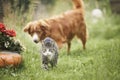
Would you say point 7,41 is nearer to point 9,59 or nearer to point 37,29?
point 9,59

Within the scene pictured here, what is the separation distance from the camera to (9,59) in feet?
22.5

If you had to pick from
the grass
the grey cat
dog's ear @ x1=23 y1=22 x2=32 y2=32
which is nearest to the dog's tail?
the grass

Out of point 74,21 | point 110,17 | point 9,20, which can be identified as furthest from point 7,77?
point 110,17

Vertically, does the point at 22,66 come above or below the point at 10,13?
below

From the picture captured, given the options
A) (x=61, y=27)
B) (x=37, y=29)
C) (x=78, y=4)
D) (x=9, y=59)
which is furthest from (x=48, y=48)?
(x=78, y=4)

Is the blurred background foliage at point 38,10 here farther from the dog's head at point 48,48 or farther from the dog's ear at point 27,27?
the dog's head at point 48,48

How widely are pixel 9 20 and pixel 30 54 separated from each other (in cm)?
91

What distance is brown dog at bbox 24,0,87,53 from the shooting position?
812cm


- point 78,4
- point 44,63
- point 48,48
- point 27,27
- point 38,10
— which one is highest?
point 78,4

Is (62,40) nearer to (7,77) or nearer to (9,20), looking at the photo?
(9,20)

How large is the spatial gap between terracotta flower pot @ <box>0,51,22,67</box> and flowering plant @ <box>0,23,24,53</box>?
14 centimetres

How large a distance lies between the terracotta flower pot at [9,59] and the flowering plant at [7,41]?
145 mm

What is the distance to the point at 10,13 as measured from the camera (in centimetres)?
843

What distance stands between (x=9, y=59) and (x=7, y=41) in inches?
15.5
